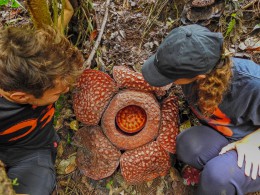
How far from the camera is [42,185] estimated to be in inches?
98.4

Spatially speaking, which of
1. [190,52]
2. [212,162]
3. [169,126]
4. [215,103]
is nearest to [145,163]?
[169,126]

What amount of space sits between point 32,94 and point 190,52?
3.20ft

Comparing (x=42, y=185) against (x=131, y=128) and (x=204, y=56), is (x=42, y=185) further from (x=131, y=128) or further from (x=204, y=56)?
(x=204, y=56)

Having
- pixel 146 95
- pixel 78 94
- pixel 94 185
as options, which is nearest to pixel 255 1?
pixel 146 95

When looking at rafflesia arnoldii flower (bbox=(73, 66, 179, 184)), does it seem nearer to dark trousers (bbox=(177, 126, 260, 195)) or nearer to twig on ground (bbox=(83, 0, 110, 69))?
dark trousers (bbox=(177, 126, 260, 195))

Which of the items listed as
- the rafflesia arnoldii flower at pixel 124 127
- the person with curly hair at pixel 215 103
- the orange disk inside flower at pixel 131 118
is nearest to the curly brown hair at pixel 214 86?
the person with curly hair at pixel 215 103

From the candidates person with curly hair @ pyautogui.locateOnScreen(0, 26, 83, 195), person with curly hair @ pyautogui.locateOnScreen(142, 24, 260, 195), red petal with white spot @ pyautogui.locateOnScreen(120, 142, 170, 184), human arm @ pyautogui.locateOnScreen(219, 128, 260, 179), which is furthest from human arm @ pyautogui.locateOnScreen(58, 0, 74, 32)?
human arm @ pyautogui.locateOnScreen(219, 128, 260, 179)

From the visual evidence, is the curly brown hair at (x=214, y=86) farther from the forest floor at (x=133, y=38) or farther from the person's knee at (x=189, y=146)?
the forest floor at (x=133, y=38)

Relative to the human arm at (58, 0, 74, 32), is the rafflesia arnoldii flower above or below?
below

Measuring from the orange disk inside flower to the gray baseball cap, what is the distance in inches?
28.8

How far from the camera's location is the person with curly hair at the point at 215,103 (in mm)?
2001

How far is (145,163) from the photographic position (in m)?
2.58

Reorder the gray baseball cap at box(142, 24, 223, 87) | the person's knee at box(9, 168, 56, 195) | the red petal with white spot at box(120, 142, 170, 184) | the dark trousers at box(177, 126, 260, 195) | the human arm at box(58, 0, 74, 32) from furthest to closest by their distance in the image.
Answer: the human arm at box(58, 0, 74, 32) < the red petal with white spot at box(120, 142, 170, 184) < the person's knee at box(9, 168, 56, 195) < the dark trousers at box(177, 126, 260, 195) < the gray baseball cap at box(142, 24, 223, 87)

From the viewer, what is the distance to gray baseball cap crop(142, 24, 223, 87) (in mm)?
1965
